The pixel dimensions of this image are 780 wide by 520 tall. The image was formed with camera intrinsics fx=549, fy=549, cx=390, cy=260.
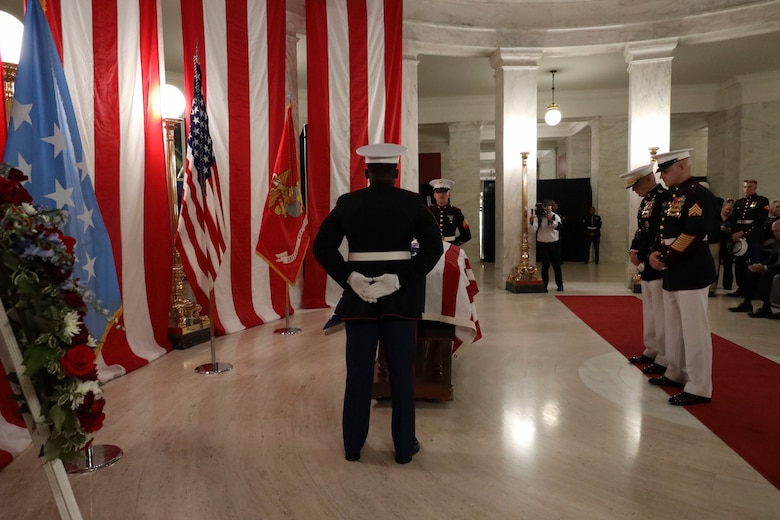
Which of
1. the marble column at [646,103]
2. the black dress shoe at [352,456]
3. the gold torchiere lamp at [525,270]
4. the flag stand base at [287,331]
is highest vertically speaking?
the marble column at [646,103]

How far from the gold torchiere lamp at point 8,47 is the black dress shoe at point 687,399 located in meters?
4.33

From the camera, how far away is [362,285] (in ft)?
8.43

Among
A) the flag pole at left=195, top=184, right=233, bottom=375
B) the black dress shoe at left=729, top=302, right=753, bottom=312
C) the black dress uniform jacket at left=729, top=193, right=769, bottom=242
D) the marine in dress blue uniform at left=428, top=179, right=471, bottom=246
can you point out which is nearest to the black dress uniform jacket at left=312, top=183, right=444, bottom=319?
the flag pole at left=195, top=184, right=233, bottom=375

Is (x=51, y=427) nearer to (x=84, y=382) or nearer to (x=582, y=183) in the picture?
(x=84, y=382)

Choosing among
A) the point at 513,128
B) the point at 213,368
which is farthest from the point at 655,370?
the point at 513,128

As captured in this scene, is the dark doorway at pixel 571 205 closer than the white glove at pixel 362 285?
No

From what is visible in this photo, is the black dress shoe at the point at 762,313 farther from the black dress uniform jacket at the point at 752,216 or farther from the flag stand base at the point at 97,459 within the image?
the flag stand base at the point at 97,459

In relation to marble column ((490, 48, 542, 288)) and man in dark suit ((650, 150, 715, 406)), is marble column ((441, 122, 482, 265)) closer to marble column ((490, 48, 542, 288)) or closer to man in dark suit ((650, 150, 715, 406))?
marble column ((490, 48, 542, 288))

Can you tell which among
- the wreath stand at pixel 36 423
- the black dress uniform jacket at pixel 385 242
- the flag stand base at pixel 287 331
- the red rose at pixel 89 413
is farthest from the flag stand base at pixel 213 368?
the wreath stand at pixel 36 423

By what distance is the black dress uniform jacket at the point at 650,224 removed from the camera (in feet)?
13.2

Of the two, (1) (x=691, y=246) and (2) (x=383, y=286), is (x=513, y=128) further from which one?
(2) (x=383, y=286)

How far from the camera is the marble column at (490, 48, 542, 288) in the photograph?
877cm

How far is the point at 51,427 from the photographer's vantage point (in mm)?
1805

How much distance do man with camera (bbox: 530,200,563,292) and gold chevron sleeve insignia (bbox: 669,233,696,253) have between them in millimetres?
5095
